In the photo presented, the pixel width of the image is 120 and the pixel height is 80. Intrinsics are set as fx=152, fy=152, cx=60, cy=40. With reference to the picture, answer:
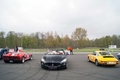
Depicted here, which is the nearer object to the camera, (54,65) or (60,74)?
(60,74)

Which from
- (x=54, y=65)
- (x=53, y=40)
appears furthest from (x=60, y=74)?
(x=53, y=40)

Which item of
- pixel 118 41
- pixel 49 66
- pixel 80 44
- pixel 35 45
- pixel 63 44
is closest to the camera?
pixel 49 66

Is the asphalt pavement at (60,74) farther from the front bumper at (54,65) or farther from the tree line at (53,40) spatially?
the tree line at (53,40)

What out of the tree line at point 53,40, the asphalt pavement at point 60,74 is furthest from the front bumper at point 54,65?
the tree line at point 53,40

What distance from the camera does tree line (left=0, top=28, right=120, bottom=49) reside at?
72.6 meters

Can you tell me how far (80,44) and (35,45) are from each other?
2815cm

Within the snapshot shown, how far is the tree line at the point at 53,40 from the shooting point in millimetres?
72625

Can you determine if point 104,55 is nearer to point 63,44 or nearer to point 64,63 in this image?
point 64,63

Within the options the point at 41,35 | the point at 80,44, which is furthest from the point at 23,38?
the point at 80,44

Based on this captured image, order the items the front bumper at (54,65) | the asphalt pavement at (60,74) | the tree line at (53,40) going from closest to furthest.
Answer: the asphalt pavement at (60,74) → the front bumper at (54,65) → the tree line at (53,40)

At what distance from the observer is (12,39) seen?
82.2 m

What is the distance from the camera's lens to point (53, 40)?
2995 inches

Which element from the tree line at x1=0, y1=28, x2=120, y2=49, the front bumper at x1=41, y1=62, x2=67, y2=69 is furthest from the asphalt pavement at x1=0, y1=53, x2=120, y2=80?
the tree line at x1=0, y1=28, x2=120, y2=49

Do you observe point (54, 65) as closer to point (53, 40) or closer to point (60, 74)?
point (60, 74)
